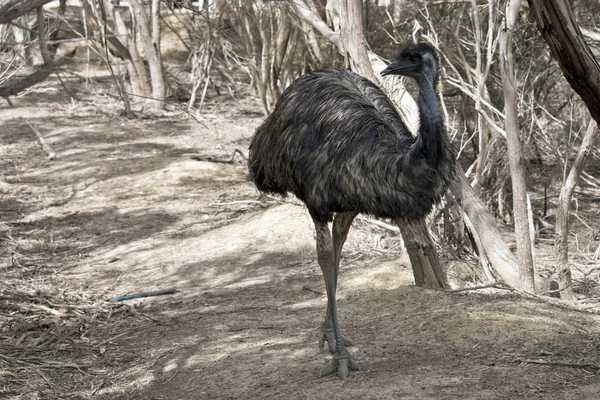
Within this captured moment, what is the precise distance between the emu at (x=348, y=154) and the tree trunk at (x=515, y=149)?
4.48ft

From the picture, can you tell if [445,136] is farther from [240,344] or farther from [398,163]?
[240,344]

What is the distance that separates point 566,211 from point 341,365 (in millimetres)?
2897

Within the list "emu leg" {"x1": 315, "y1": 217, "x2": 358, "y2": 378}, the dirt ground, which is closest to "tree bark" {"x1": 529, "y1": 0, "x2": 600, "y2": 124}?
the dirt ground

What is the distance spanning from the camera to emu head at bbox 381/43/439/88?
15.9 ft

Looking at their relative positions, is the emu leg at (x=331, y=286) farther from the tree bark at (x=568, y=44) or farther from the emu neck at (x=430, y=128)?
the tree bark at (x=568, y=44)

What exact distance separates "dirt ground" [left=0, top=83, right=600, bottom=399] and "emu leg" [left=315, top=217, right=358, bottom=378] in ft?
0.36

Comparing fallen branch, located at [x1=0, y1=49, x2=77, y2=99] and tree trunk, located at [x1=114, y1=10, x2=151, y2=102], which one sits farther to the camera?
tree trunk, located at [x1=114, y1=10, x2=151, y2=102]

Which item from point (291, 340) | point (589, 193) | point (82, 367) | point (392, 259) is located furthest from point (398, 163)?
point (589, 193)

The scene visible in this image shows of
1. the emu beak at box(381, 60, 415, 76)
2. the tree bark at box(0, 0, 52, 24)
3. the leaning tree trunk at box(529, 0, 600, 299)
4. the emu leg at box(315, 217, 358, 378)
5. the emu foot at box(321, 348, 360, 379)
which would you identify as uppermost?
the tree bark at box(0, 0, 52, 24)

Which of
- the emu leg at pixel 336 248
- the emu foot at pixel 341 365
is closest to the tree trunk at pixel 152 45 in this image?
the emu leg at pixel 336 248

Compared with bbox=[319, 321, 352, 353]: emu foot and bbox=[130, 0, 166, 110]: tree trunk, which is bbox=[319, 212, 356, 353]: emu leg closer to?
bbox=[319, 321, 352, 353]: emu foot

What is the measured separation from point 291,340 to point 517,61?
5559 millimetres

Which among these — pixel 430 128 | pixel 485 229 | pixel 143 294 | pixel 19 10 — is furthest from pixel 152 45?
pixel 19 10

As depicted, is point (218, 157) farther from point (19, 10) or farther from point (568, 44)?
point (568, 44)
